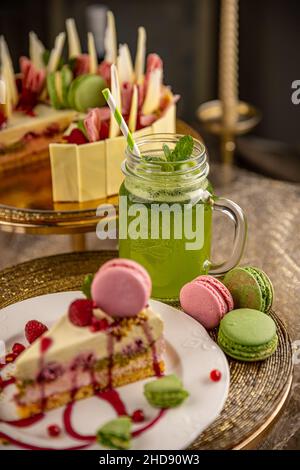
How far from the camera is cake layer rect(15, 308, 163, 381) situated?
1.17 meters

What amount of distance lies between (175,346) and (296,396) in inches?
9.4

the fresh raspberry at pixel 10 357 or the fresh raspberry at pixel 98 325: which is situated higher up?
the fresh raspberry at pixel 98 325

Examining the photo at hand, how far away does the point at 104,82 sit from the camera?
76.2 inches

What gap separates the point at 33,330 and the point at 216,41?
2.41m

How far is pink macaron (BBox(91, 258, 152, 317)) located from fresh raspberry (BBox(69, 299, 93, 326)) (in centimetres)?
2

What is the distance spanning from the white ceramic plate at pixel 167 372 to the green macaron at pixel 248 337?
0.03 metres

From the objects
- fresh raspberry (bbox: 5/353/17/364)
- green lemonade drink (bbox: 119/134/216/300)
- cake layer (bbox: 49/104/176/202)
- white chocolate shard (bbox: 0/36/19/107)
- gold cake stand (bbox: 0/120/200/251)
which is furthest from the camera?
white chocolate shard (bbox: 0/36/19/107)

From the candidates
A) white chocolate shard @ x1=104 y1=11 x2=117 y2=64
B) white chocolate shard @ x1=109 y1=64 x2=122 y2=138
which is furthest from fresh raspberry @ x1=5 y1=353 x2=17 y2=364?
white chocolate shard @ x1=104 y1=11 x2=117 y2=64

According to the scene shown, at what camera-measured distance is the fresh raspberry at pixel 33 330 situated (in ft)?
4.23

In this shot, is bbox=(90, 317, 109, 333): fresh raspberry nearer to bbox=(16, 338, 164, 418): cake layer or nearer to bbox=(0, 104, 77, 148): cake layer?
bbox=(16, 338, 164, 418): cake layer

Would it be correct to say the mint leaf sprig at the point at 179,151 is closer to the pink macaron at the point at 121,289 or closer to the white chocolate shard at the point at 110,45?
the pink macaron at the point at 121,289

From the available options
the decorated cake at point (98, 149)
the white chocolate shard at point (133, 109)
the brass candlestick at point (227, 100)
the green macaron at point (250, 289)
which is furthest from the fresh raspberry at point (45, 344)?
the brass candlestick at point (227, 100)

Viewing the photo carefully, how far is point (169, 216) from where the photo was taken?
54.9 inches

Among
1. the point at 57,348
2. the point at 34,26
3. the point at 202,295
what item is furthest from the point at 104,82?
the point at 34,26
